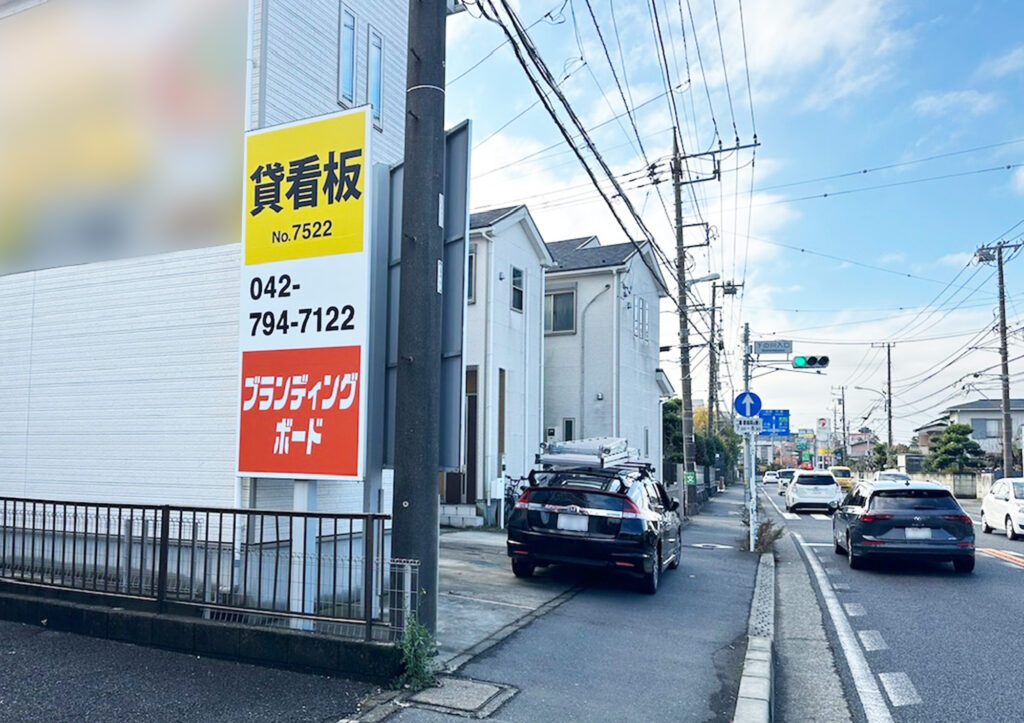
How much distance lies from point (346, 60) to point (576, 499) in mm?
6515

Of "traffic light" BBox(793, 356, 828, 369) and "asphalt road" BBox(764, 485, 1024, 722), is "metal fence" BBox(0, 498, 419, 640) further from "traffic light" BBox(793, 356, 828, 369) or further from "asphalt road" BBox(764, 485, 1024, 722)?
"traffic light" BBox(793, 356, 828, 369)

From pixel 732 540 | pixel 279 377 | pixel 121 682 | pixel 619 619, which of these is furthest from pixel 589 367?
pixel 121 682

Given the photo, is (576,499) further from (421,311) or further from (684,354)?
(684,354)

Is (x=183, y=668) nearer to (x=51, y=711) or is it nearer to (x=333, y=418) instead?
(x=51, y=711)

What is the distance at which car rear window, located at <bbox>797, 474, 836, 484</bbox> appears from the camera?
3078cm

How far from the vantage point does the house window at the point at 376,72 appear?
10648mm

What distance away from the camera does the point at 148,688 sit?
5.48m

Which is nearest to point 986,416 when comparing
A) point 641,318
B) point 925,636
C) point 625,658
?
point 641,318

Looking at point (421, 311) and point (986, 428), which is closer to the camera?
point (421, 311)

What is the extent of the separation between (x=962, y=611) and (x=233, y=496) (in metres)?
8.76

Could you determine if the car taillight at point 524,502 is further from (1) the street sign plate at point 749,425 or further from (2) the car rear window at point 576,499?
(1) the street sign plate at point 749,425

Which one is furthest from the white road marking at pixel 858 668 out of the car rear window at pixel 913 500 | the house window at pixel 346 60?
the house window at pixel 346 60

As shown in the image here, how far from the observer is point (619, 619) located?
27.7ft

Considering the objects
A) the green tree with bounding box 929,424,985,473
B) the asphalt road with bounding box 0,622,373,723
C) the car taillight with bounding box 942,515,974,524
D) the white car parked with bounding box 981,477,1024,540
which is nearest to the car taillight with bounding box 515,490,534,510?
the asphalt road with bounding box 0,622,373,723
